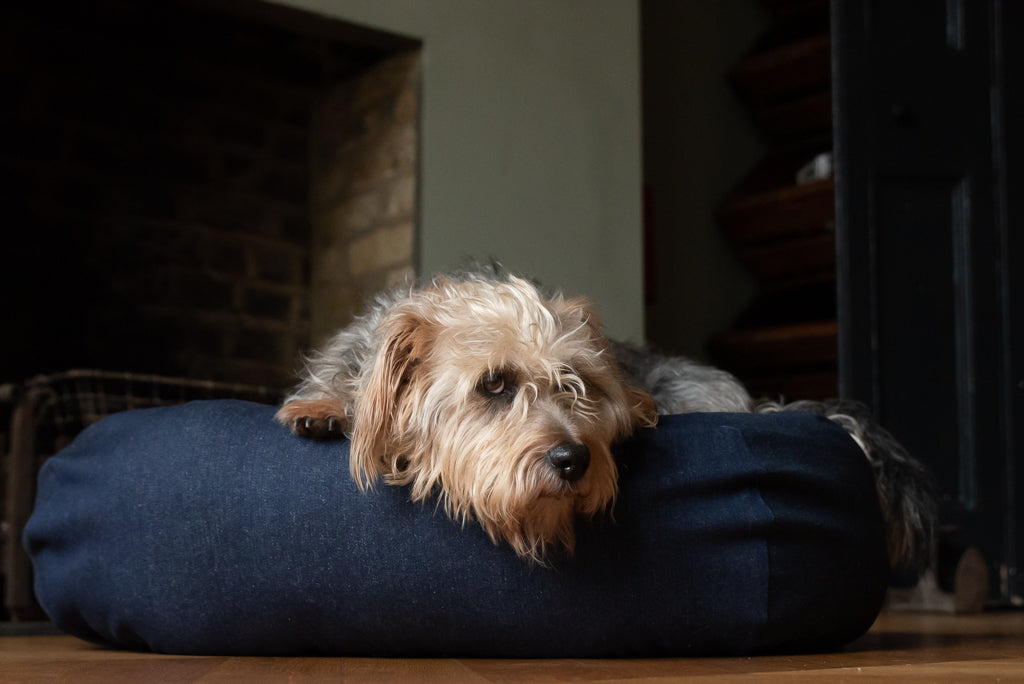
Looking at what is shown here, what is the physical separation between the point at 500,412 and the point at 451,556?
273 mm

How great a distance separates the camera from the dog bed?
1.93m

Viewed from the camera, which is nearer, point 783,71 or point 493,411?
point 493,411

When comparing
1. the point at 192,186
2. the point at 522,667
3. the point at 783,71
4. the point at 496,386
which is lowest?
the point at 522,667

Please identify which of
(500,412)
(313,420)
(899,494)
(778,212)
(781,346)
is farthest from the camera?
(778,212)

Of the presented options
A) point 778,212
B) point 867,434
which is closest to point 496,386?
point 867,434

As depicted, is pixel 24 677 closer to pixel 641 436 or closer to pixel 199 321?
pixel 641 436

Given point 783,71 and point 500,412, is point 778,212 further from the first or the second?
point 500,412

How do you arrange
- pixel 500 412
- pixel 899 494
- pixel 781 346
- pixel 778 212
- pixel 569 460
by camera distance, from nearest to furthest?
pixel 569 460 < pixel 500 412 < pixel 899 494 < pixel 781 346 < pixel 778 212

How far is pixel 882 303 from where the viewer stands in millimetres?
3990

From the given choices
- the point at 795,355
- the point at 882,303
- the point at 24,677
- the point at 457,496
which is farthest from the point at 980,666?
the point at 795,355

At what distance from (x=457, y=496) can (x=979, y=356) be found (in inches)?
114

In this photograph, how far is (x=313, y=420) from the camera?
204 cm

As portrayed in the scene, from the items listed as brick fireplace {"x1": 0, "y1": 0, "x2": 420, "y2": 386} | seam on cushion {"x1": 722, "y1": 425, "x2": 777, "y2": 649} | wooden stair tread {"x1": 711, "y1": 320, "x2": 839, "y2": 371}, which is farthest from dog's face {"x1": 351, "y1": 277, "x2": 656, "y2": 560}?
wooden stair tread {"x1": 711, "y1": 320, "x2": 839, "y2": 371}

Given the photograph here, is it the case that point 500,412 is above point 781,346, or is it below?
below
